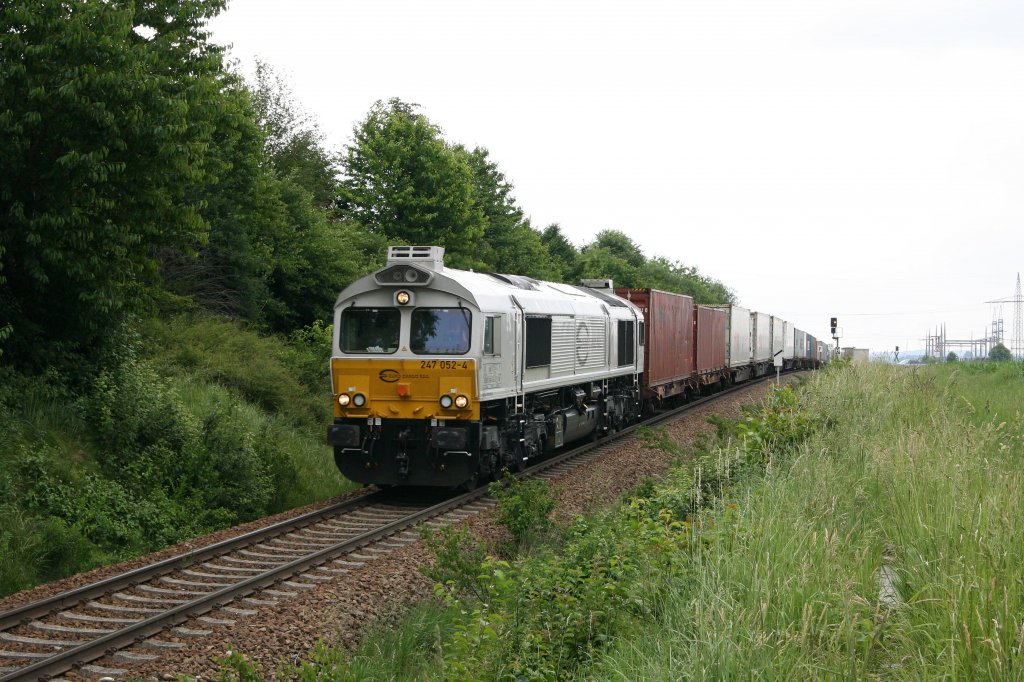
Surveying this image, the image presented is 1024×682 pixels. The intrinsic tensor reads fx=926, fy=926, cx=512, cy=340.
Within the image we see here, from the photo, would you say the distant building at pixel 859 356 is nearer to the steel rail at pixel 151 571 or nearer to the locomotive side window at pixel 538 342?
the locomotive side window at pixel 538 342

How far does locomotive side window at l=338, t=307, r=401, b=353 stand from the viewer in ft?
45.6

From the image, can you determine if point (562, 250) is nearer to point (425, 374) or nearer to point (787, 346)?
point (787, 346)

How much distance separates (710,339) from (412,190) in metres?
12.9

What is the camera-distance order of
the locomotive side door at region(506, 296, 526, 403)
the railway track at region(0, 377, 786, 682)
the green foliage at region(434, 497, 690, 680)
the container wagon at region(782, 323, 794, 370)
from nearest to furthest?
the green foliage at region(434, 497, 690, 680), the railway track at region(0, 377, 786, 682), the locomotive side door at region(506, 296, 526, 403), the container wagon at region(782, 323, 794, 370)

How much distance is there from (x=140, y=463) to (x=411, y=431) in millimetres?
3911

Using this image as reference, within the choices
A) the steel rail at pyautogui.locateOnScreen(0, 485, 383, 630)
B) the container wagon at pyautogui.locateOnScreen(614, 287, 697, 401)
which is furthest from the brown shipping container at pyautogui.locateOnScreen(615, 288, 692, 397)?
the steel rail at pyautogui.locateOnScreen(0, 485, 383, 630)

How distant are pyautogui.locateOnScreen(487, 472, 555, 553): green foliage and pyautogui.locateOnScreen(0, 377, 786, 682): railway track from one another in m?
1.21

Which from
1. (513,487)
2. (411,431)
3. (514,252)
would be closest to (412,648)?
(513,487)

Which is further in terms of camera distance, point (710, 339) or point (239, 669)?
point (710, 339)

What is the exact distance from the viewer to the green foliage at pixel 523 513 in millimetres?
11211

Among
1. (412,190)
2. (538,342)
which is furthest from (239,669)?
(412,190)

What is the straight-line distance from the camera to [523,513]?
11.2 m

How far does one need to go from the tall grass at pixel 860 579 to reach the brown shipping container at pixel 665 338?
1571 centimetres

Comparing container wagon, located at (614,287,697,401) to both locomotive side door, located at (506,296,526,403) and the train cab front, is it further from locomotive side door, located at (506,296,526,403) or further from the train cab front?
the train cab front
